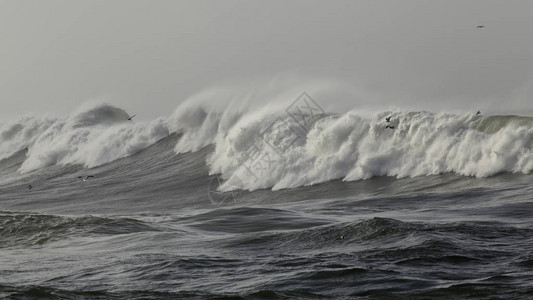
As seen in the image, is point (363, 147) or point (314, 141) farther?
point (314, 141)

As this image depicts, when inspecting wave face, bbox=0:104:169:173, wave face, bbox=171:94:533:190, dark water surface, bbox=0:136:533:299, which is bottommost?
dark water surface, bbox=0:136:533:299

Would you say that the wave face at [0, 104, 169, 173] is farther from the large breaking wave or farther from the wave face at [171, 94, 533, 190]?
the wave face at [171, 94, 533, 190]

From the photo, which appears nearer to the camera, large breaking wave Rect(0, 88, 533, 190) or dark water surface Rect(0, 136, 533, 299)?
dark water surface Rect(0, 136, 533, 299)

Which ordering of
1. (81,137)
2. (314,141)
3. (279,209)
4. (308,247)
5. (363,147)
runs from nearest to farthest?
(308,247), (279,209), (363,147), (314,141), (81,137)

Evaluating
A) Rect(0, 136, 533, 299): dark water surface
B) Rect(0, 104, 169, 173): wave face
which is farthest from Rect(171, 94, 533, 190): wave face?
Rect(0, 104, 169, 173): wave face

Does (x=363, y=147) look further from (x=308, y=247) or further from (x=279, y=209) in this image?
(x=308, y=247)

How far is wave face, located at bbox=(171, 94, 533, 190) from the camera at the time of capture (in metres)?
23.0

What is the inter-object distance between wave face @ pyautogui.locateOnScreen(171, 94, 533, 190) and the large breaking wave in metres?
0.03

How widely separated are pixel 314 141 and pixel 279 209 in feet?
26.5

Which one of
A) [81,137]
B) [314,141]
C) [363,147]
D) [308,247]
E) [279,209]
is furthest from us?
[81,137]

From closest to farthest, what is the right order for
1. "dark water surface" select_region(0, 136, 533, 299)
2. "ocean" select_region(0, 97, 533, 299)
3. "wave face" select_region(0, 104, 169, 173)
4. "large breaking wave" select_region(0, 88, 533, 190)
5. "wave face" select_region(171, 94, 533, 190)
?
"dark water surface" select_region(0, 136, 533, 299), "ocean" select_region(0, 97, 533, 299), "wave face" select_region(171, 94, 533, 190), "large breaking wave" select_region(0, 88, 533, 190), "wave face" select_region(0, 104, 169, 173)

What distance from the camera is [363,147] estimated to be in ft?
84.7

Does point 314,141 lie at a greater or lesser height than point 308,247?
greater

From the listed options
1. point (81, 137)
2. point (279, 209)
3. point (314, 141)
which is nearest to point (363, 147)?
point (314, 141)
